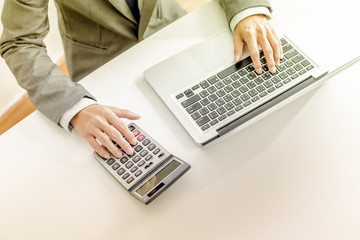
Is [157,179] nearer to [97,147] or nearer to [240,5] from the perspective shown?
[97,147]

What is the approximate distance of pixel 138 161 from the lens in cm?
58

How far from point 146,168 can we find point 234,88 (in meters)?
0.23

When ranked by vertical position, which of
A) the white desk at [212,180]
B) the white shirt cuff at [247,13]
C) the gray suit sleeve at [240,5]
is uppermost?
the gray suit sleeve at [240,5]

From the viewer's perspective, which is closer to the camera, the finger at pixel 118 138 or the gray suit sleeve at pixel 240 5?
the finger at pixel 118 138

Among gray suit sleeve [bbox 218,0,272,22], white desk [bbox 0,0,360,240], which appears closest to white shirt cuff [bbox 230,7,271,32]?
gray suit sleeve [bbox 218,0,272,22]

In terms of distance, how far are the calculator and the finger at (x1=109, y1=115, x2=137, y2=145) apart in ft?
0.04

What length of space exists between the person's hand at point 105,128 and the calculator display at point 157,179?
0.07 metres

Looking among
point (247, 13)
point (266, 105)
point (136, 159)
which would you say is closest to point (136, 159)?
point (136, 159)

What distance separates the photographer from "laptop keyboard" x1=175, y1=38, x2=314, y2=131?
593mm

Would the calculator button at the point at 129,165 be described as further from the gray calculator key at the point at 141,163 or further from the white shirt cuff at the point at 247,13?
the white shirt cuff at the point at 247,13

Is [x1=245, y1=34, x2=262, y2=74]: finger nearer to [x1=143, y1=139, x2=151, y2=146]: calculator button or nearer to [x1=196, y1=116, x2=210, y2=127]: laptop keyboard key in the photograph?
[x1=196, y1=116, x2=210, y2=127]: laptop keyboard key

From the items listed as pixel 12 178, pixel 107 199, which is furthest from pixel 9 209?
pixel 107 199

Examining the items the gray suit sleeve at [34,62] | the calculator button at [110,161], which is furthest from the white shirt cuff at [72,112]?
the calculator button at [110,161]

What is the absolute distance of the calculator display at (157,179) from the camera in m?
0.55
